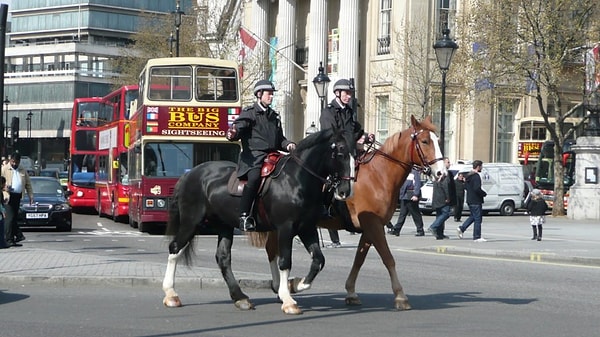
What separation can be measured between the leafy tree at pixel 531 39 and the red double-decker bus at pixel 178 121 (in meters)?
17.6

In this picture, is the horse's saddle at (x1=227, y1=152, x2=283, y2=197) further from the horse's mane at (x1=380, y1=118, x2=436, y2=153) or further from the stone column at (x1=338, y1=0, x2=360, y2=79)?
the stone column at (x1=338, y1=0, x2=360, y2=79)

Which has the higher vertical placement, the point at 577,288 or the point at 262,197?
the point at 262,197

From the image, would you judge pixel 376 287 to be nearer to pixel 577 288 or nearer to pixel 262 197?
pixel 577 288

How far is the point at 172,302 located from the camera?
13.4m

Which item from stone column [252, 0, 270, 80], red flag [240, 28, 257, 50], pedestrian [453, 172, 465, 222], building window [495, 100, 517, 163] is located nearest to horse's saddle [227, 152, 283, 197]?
pedestrian [453, 172, 465, 222]

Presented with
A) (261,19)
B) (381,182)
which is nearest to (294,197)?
(381,182)

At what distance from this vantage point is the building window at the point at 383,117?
63381 mm

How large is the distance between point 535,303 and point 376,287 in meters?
2.81

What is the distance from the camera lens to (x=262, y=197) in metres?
13.1

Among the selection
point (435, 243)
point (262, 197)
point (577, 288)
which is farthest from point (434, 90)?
point (262, 197)

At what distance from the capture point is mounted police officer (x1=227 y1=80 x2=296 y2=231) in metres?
13.0

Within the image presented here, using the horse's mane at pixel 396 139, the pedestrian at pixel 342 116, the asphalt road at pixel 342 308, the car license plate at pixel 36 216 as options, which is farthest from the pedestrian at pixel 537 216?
the pedestrian at pixel 342 116

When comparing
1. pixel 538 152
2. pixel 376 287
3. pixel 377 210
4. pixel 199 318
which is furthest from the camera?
pixel 538 152

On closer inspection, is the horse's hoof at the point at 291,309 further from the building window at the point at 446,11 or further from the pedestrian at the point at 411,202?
the building window at the point at 446,11
